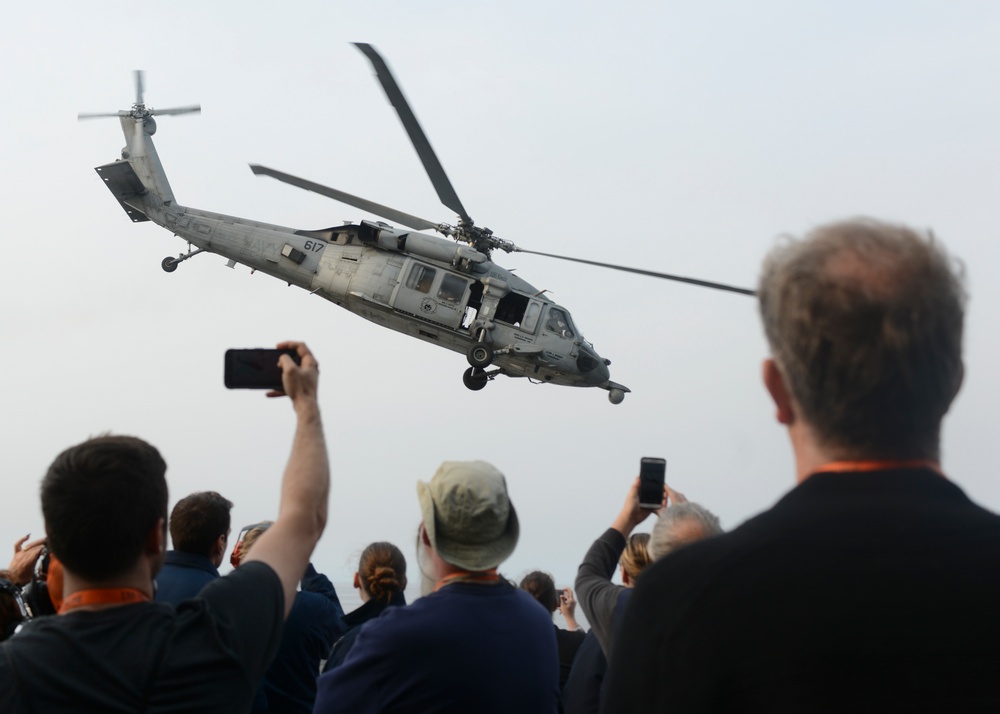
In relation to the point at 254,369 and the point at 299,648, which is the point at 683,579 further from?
the point at 299,648

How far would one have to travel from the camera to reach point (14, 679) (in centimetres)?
237

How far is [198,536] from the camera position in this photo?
4.87 m

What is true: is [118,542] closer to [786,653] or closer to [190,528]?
[786,653]

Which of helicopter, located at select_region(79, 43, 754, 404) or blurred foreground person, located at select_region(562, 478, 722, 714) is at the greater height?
helicopter, located at select_region(79, 43, 754, 404)

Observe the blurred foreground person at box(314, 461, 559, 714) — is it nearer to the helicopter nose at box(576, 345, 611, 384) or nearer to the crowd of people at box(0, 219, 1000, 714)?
the crowd of people at box(0, 219, 1000, 714)

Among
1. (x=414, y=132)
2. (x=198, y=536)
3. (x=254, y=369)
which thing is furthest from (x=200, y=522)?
(x=414, y=132)

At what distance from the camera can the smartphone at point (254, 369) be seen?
3174mm

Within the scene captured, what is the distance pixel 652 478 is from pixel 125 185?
61.6 feet

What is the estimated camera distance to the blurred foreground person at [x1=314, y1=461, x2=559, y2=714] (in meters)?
3.18

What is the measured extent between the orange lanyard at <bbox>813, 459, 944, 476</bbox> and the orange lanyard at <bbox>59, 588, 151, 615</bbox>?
1.74 meters

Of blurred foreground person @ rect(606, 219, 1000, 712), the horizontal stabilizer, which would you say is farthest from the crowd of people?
the horizontal stabilizer

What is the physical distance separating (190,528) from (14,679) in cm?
252

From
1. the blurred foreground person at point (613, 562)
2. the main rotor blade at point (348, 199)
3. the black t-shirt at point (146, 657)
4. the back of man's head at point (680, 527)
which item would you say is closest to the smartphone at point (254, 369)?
the black t-shirt at point (146, 657)

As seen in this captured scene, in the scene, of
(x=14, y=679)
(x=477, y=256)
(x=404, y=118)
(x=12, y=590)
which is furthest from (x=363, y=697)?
(x=477, y=256)
